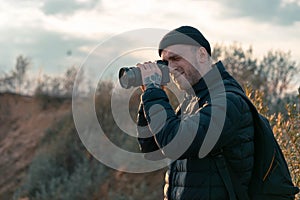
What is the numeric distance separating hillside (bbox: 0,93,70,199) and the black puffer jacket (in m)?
12.9

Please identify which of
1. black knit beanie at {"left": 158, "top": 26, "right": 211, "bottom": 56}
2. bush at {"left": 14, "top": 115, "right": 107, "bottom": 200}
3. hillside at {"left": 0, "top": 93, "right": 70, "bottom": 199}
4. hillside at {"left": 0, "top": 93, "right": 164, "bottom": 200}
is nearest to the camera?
black knit beanie at {"left": 158, "top": 26, "right": 211, "bottom": 56}

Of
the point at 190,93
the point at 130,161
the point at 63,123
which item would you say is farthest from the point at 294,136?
the point at 63,123

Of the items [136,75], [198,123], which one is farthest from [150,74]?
[198,123]

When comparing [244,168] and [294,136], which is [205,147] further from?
[294,136]

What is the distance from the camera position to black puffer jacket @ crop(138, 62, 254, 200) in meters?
2.72

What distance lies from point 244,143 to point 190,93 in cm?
41

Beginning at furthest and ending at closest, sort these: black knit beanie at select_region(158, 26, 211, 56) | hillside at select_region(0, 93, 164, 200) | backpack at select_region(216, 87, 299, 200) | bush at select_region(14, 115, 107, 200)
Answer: bush at select_region(14, 115, 107, 200) → hillside at select_region(0, 93, 164, 200) → black knit beanie at select_region(158, 26, 211, 56) → backpack at select_region(216, 87, 299, 200)

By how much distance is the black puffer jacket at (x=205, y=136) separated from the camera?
2723mm

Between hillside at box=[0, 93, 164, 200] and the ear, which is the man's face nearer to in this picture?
the ear

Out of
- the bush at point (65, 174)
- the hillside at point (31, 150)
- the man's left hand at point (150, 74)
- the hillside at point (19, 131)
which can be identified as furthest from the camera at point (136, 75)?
the hillside at point (19, 131)

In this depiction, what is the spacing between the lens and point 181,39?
297cm

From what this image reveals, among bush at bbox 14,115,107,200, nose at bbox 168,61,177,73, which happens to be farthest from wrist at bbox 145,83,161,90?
bush at bbox 14,115,107,200

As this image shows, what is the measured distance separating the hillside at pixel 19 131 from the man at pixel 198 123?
12813mm

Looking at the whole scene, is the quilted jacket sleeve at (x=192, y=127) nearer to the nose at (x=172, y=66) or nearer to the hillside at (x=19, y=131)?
the nose at (x=172, y=66)
